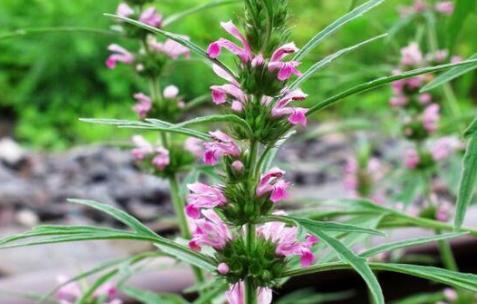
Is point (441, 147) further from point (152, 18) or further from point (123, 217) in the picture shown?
point (123, 217)

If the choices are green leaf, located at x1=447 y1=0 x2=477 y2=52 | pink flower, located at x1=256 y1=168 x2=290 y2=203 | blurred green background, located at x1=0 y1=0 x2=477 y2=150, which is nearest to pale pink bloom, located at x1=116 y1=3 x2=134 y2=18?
green leaf, located at x1=447 y1=0 x2=477 y2=52

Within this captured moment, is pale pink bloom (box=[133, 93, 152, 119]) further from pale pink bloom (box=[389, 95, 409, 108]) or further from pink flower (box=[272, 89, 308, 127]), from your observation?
pale pink bloom (box=[389, 95, 409, 108])

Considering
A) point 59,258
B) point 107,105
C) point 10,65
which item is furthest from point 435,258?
point 10,65

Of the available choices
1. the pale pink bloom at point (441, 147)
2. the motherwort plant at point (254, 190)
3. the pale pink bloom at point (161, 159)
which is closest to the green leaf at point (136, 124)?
the motherwort plant at point (254, 190)

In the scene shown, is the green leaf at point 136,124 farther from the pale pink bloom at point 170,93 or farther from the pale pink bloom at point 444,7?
the pale pink bloom at point 444,7

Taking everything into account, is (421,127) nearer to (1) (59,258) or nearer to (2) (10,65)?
(1) (59,258)
